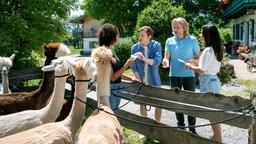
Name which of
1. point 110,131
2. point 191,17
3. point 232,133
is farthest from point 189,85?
point 191,17

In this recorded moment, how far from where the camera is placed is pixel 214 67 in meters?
6.46

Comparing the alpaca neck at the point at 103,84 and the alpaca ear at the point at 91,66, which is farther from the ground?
the alpaca ear at the point at 91,66

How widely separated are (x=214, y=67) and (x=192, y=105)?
62 cm

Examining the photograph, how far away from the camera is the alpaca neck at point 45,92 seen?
6206 millimetres

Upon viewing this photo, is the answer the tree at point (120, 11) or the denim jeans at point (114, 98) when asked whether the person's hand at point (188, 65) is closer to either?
the denim jeans at point (114, 98)

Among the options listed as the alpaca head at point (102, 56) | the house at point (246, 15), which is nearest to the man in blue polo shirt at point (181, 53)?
the alpaca head at point (102, 56)

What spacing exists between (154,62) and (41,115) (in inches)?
101

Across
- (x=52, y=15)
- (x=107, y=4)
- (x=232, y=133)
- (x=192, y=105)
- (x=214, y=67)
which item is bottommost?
(x=232, y=133)

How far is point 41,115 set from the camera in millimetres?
4977

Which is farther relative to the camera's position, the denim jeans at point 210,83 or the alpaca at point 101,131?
the denim jeans at point 210,83

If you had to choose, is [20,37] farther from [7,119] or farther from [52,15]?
[7,119]

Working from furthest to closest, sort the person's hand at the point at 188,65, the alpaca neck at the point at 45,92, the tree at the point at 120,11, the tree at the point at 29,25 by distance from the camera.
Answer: the tree at the point at 120,11, the tree at the point at 29,25, the person's hand at the point at 188,65, the alpaca neck at the point at 45,92

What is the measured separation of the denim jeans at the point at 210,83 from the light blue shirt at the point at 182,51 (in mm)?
464

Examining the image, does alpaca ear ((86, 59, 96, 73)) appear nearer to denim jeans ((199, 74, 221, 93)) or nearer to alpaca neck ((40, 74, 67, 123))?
alpaca neck ((40, 74, 67, 123))
